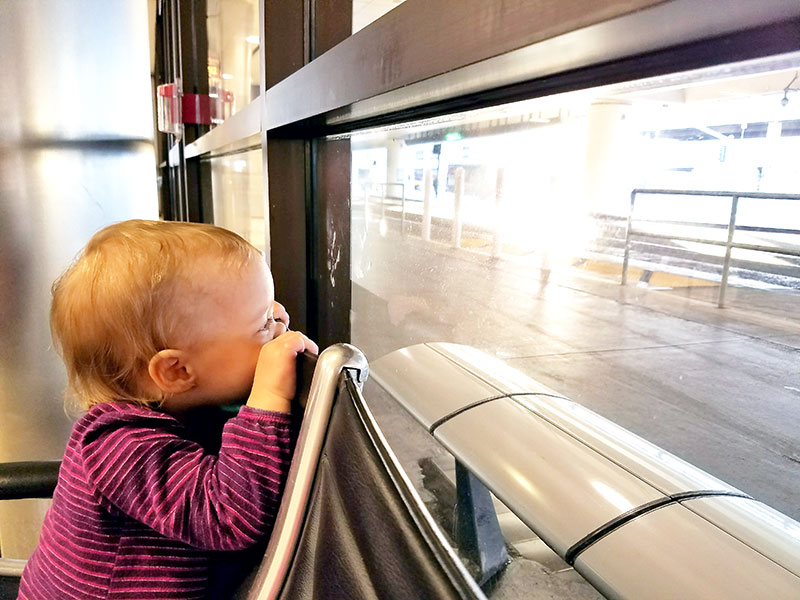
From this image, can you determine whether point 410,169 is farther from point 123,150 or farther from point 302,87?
point 123,150

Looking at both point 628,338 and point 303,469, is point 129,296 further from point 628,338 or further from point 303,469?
point 628,338

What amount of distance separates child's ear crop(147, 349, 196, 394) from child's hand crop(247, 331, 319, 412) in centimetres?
11

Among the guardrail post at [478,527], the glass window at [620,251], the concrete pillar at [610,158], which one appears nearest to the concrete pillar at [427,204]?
the glass window at [620,251]

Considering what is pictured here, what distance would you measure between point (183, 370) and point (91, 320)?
12 cm

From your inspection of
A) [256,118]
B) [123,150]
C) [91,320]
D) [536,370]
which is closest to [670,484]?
[91,320]

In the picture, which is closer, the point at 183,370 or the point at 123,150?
the point at 183,370

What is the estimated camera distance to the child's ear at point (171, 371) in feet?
2.34

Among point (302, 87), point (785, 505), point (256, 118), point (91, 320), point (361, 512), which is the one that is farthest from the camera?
point (785, 505)

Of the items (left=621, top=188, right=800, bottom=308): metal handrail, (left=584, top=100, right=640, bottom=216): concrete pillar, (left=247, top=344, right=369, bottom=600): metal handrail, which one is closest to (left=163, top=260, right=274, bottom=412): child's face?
(left=247, top=344, right=369, bottom=600): metal handrail

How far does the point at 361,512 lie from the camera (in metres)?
0.46

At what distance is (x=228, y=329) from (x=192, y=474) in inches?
6.5

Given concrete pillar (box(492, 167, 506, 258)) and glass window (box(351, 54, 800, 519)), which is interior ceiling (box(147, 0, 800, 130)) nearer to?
glass window (box(351, 54, 800, 519))

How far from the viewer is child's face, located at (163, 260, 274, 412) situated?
709 millimetres

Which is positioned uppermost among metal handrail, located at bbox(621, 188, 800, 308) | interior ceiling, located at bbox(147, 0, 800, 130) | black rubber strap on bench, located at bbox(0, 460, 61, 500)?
interior ceiling, located at bbox(147, 0, 800, 130)
